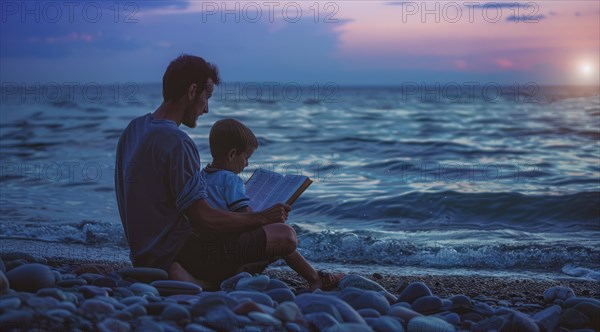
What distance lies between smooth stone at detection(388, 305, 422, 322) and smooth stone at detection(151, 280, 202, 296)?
0.99 metres

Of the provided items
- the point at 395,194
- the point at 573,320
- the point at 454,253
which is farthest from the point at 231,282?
the point at 395,194

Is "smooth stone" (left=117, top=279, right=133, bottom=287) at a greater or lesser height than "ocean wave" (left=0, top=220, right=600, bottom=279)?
greater

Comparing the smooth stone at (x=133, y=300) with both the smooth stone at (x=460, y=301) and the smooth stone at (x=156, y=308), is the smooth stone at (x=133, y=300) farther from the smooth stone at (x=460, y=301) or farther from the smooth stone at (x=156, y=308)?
the smooth stone at (x=460, y=301)

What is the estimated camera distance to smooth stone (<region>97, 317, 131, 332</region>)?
2988 millimetres

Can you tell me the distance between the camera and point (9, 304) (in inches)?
119

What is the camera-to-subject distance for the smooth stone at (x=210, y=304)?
3.21 m

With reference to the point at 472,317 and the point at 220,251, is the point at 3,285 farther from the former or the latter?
the point at 472,317

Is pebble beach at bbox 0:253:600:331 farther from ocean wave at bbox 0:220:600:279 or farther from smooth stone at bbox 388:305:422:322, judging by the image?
ocean wave at bbox 0:220:600:279

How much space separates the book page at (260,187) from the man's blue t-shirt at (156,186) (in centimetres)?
45

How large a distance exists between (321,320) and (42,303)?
3.89 ft

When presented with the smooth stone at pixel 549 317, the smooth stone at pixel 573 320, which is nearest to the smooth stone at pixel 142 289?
the smooth stone at pixel 549 317

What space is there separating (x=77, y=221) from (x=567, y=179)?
6898mm

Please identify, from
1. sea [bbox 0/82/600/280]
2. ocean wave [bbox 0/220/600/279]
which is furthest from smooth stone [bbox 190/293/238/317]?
ocean wave [bbox 0/220/600/279]

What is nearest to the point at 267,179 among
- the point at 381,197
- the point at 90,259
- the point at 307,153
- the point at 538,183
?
the point at 90,259
